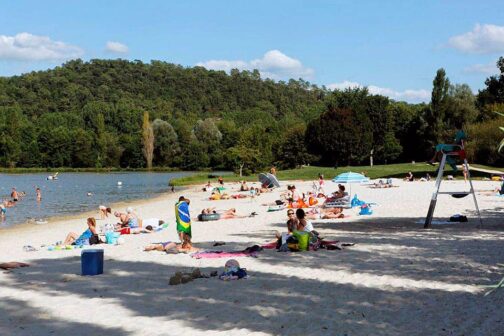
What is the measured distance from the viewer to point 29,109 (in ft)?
432

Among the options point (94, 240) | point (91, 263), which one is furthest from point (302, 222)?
point (94, 240)

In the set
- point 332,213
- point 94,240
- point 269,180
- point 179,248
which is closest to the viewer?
point 179,248

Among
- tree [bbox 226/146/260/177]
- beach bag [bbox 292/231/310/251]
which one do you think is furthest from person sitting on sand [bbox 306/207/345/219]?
tree [bbox 226/146/260/177]

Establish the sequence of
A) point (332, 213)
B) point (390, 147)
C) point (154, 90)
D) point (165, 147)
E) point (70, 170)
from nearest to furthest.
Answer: point (332, 213), point (390, 147), point (70, 170), point (165, 147), point (154, 90)

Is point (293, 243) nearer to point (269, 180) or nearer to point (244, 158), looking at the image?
point (269, 180)

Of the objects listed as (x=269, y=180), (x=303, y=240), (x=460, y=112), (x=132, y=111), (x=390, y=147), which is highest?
(x=132, y=111)

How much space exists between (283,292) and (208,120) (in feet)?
356

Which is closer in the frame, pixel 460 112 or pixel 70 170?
pixel 460 112

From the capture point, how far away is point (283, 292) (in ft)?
27.9

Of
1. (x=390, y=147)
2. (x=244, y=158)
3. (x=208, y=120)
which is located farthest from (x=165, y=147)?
(x=244, y=158)

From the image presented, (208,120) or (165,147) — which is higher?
(208,120)

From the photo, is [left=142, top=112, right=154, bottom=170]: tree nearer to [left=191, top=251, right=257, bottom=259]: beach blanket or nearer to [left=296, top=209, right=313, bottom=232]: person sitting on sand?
[left=296, top=209, right=313, bottom=232]: person sitting on sand

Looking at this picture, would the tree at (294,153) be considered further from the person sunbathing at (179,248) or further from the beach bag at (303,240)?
the beach bag at (303,240)

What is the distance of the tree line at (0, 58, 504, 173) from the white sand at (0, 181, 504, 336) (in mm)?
37272
